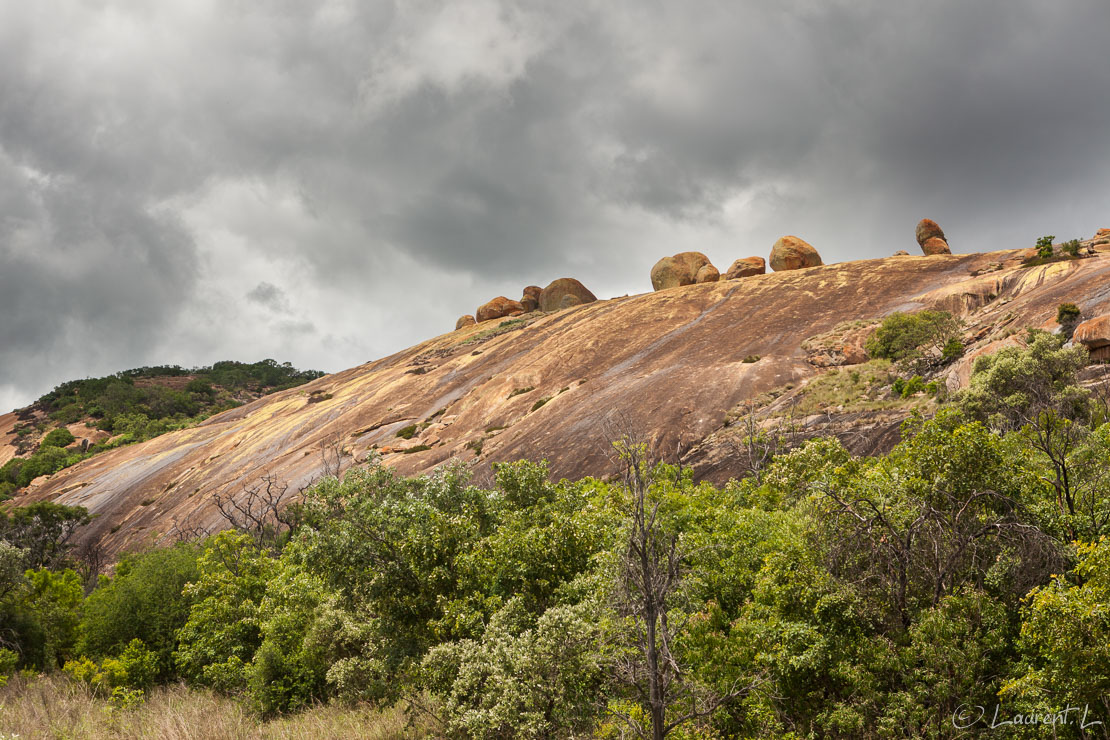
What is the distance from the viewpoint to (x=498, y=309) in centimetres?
11531

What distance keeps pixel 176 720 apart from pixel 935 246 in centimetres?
8982

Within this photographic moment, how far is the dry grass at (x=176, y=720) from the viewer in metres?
14.6

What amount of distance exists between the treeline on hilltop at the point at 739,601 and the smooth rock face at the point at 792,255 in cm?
6730

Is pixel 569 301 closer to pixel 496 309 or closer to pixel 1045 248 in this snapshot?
pixel 496 309

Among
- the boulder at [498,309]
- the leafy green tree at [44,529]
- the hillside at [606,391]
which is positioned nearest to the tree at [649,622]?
the hillside at [606,391]

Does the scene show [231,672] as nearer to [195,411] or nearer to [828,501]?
[828,501]

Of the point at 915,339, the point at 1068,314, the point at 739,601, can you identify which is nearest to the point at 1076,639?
the point at 739,601

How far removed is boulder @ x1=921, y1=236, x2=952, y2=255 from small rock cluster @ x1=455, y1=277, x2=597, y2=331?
5130cm

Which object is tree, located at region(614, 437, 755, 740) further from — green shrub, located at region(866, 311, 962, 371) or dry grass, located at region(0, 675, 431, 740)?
green shrub, located at region(866, 311, 962, 371)

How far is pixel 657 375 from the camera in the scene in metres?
50.3

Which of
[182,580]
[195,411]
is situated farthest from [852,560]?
[195,411]

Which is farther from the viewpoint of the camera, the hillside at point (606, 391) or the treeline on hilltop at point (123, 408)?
the treeline on hilltop at point (123, 408)

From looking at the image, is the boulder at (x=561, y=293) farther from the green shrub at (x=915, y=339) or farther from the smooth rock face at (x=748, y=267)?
the green shrub at (x=915, y=339)

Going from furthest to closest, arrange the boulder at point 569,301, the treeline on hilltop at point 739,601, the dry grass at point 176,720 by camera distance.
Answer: the boulder at point 569,301 → the dry grass at point 176,720 → the treeline on hilltop at point 739,601
